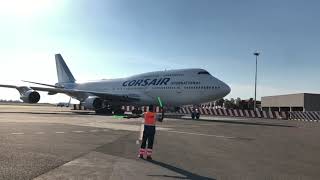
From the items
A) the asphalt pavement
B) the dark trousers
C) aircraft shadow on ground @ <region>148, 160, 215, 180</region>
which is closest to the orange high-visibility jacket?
the dark trousers

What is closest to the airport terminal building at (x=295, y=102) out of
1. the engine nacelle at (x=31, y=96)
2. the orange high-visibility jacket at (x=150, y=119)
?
the engine nacelle at (x=31, y=96)

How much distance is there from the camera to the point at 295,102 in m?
97.8

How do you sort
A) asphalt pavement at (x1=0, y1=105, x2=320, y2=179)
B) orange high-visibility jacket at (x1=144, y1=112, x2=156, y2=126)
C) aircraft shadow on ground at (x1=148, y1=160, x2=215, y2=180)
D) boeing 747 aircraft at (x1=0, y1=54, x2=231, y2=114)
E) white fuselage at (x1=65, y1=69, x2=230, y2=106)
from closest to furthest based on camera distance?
aircraft shadow on ground at (x1=148, y1=160, x2=215, y2=180) → asphalt pavement at (x1=0, y1=105, x2=320, y2=179) → orange high-visibility jacket at (x1=144, y1=112, x2=156, y2=126) → white fuselage at (x1=65, y1=69, x2=230, y2=106) → boeing 747 aircraft at (x1=0, y1=54, x2=231, y2=114)

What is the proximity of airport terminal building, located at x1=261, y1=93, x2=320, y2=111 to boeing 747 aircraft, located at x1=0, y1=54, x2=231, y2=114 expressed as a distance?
2065 inches

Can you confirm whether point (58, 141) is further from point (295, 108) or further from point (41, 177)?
point (295, 108)

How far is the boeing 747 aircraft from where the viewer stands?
42375 millimetres

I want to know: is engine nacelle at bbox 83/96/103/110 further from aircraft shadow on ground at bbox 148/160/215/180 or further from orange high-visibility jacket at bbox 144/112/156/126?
aircraft shadow on ground at bbox 148/160/215/180

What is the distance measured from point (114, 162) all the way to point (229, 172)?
2.96 metres

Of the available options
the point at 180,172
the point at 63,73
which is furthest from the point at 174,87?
the point at 180,172

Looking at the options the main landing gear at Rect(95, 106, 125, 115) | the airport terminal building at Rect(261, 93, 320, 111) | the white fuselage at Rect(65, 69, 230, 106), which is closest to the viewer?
the white fuselage at Rect(65, 69, 230, 106)

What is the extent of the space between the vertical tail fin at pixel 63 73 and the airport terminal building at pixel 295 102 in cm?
5055

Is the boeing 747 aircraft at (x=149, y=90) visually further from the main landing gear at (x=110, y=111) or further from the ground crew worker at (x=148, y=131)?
the ground crew worker at (x=148, y=131)

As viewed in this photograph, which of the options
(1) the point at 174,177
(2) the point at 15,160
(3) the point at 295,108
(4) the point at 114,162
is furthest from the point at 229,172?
(3) the point at 295,108

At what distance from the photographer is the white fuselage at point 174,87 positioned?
42.1 metres
